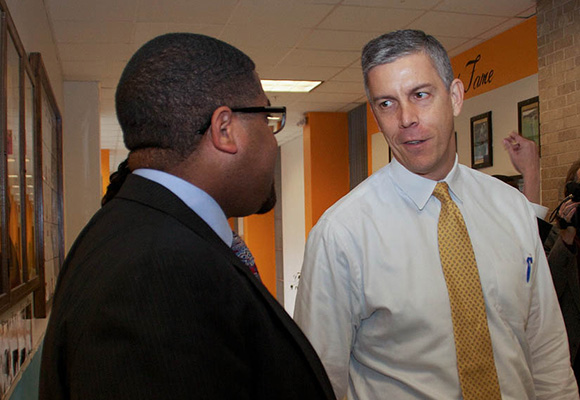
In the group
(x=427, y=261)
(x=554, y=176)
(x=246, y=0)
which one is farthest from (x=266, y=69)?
(x=427, y=261)

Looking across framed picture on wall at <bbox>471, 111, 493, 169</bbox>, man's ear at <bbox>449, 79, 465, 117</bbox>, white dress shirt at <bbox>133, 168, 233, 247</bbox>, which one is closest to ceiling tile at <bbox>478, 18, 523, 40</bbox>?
framed picture on wall at <bbox>471, 111, 493, 169</bbox>

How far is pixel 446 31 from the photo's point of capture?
528 centimetres

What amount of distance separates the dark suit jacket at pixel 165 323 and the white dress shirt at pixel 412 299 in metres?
0.64

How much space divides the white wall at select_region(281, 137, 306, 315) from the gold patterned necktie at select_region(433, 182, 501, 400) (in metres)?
8.67

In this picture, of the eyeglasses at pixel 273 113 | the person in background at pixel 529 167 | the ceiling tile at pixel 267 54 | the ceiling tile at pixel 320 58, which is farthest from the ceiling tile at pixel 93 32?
the eyeglasses at pixel 273 113

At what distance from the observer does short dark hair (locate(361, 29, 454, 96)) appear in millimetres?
1564

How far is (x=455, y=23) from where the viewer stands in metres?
5.07

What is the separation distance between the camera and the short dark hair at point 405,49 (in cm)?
156

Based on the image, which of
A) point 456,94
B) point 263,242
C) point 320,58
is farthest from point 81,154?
point 263,242

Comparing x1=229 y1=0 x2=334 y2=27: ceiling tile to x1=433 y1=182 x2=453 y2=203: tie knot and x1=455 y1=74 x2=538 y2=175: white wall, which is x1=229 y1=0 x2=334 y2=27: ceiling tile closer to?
x1=455 y1=74 x2=538 y2=175: white wall

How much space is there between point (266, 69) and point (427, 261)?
17.5ft

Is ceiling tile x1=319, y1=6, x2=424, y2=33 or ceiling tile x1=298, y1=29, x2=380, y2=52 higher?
ceiling tile x1=319, y1=6, x2=424, y2=33

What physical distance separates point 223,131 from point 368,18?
4388 mm

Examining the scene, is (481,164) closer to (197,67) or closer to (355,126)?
(355,126)
